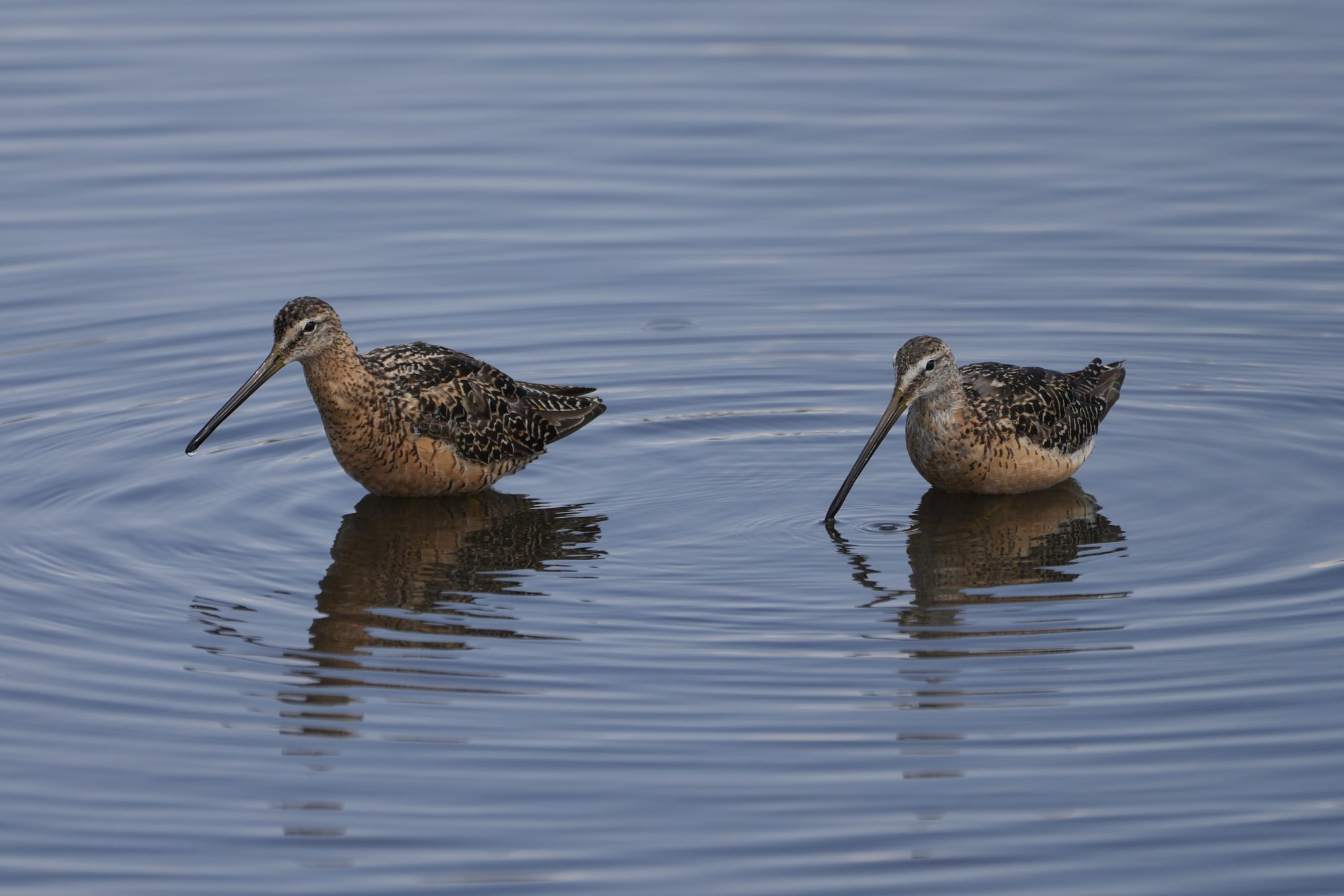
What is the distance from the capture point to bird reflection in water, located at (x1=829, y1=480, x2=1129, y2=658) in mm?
8578

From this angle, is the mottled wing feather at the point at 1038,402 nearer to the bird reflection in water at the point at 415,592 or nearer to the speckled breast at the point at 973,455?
the speckled breast at the point at 973,455

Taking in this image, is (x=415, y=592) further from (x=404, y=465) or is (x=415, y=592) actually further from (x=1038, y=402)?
(x=1038, y=402)

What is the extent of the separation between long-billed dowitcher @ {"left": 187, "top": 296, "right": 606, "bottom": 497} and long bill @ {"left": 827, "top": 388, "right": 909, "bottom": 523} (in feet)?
5.58

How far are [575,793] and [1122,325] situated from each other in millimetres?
6672

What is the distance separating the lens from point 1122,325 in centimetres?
1275

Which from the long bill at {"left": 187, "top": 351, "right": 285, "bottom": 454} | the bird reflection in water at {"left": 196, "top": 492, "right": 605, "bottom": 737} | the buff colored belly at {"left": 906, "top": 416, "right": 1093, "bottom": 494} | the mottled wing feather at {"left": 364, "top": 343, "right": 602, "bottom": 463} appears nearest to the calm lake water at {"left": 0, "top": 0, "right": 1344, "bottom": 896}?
the bird reflection in water at {"left": 196, "top": 492, "right": 605, "bottom": 737}

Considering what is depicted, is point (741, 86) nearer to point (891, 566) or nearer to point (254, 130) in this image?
point (254, 130)

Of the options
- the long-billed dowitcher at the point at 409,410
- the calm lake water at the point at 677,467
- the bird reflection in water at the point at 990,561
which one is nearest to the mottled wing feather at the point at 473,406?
the long-billed dowitcher at the point at 409,410

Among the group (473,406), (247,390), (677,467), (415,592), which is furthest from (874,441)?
(247,390)

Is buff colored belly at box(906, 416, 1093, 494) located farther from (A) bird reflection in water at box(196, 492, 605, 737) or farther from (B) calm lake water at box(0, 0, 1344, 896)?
(A) bird reflection in water at box(196, 492, 605, 737)

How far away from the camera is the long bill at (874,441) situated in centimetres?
1022

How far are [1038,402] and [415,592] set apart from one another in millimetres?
3350

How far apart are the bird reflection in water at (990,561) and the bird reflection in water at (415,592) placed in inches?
57.7

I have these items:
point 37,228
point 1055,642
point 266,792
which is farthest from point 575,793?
point 37,228
